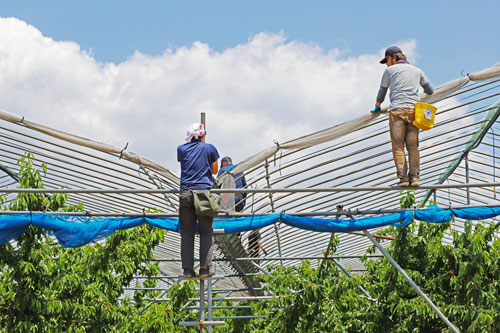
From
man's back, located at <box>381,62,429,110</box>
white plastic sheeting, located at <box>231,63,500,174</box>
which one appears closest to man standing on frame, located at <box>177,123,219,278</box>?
white plastic sheeting, located at <box>231,63,500,174</box>

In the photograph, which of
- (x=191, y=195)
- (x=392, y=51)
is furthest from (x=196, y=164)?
(x=392, y=51)

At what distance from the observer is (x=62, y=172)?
36.4ft

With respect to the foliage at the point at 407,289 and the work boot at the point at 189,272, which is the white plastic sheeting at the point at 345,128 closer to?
the foliage at the point at 407,289

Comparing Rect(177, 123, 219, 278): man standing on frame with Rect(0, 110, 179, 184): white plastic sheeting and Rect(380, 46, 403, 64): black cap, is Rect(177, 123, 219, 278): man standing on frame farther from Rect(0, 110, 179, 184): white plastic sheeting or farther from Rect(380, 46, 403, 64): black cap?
Rect(380, 46, 403, 64): black cap

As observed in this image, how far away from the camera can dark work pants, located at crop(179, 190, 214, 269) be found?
743cm

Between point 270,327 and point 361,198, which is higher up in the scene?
point 361,198

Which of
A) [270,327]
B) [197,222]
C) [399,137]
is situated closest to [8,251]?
[197,222]

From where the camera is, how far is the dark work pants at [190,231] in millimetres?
7426

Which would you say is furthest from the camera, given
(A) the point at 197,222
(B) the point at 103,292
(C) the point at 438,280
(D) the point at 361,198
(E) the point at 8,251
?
(D) the point at 361,198

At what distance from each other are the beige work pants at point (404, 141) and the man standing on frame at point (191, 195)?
2202 mm

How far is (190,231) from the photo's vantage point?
24.5ft

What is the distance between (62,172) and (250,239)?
3999 mm

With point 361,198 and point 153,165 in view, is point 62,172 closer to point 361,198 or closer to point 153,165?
point 153,165

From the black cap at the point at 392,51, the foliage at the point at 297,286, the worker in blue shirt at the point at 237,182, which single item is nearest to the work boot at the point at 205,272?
the foliage at the point at 297,286
